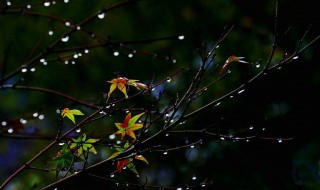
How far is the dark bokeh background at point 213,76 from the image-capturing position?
3836 mm

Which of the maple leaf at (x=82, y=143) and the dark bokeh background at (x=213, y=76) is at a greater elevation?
the dark bokeh background at (x=213, y=76)

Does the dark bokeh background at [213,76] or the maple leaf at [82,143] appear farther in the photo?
the dark bokeh background at [213,76]

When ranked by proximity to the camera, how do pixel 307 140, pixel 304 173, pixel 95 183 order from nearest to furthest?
pixel 304 173 < pixel 307 140 < pixel 95 183

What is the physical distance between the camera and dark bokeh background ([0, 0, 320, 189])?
3836 millimetres

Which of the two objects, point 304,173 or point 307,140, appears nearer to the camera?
point 304,173

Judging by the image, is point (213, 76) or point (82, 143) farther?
point (213, 76)

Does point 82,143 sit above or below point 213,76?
below

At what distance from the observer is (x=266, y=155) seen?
4.02 meters

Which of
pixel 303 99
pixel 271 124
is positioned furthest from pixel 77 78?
pixel 303 99

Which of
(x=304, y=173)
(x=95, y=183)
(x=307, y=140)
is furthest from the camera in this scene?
(x=95, y=183)

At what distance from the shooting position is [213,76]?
12.3 feet

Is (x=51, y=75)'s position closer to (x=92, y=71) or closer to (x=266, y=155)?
(x=92, y=71)

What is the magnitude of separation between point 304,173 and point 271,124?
2.05 ft

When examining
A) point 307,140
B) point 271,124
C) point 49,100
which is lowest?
point 307,140
